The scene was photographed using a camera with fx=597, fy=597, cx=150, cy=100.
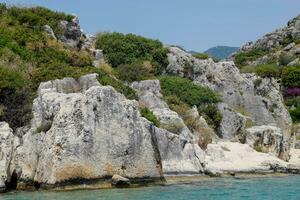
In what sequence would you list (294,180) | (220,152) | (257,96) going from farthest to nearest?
(257,96)
(220,152)
(294,180)

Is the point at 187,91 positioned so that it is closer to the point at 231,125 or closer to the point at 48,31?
the point at 231,125

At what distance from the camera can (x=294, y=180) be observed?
1260 inches

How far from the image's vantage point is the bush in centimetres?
4669

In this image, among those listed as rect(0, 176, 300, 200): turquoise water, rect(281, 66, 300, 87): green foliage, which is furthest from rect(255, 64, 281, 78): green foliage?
rect(0, 176, 300, 200): turquoise water

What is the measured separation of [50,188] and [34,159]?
215cm

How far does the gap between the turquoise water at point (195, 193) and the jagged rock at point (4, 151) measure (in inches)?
41.2

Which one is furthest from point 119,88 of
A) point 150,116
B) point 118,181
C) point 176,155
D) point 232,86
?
point 232,86

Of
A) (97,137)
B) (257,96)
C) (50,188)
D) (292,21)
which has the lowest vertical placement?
(50,188)

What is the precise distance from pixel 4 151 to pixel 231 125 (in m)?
23.7

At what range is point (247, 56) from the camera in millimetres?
102375

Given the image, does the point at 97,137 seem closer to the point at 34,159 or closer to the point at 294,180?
the point at 34,159

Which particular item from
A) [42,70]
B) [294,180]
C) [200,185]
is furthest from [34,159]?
[294,180]

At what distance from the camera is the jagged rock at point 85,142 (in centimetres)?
2467

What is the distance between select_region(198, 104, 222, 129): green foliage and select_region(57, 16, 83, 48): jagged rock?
11613 millimetres
